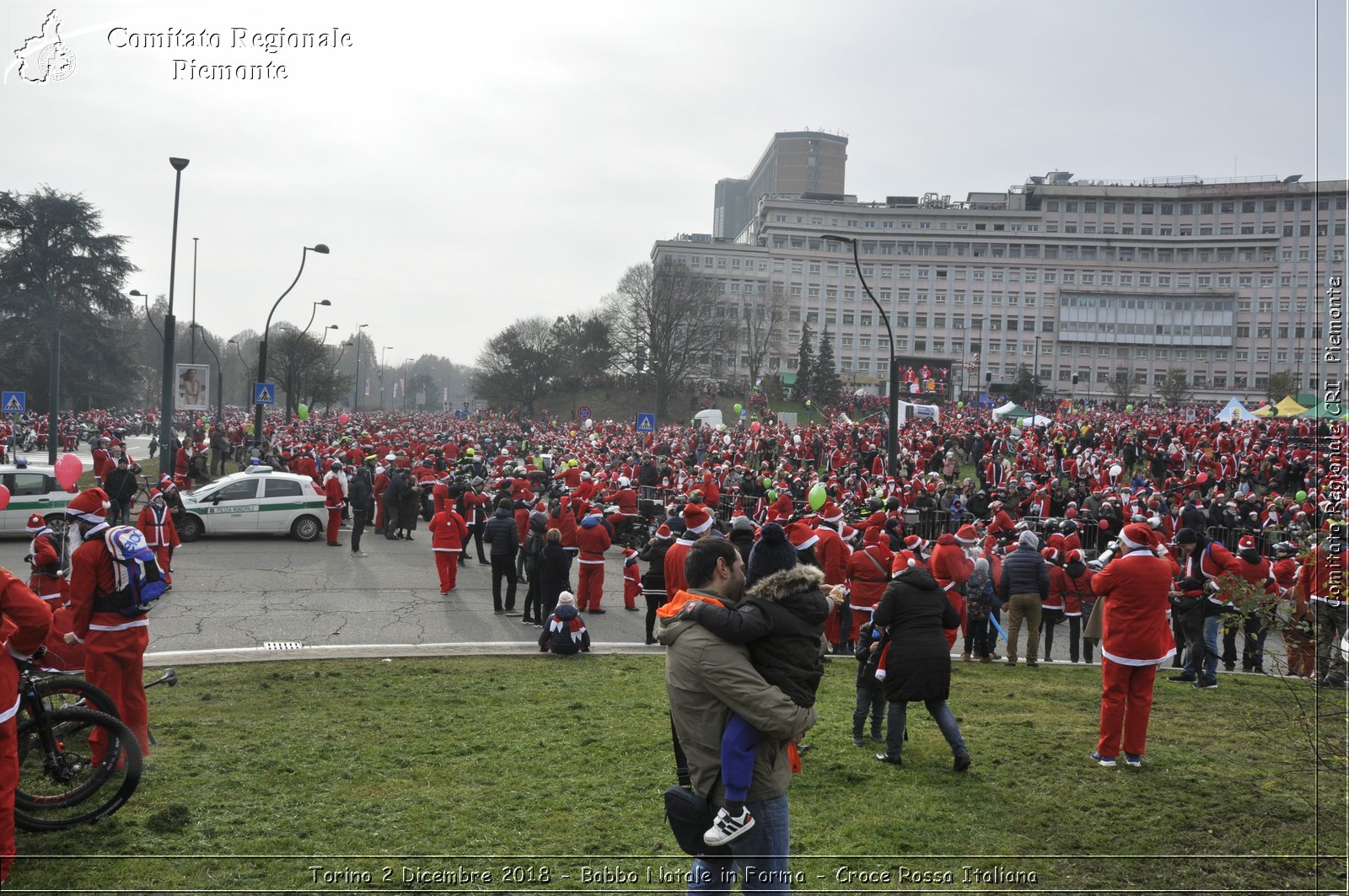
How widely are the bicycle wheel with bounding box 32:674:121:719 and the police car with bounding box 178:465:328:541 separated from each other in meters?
15.1

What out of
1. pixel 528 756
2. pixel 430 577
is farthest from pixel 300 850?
pixel 430 577

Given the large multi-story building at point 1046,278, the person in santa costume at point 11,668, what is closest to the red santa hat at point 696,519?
the person in santa costume at point 11,668

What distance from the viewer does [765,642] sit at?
375cm

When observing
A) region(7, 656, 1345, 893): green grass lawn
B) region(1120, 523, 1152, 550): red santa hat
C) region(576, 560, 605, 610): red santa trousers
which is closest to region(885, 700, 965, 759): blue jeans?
region(7, 656, 1345, 893): green grass lawn

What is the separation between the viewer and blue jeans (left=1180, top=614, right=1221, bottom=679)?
10.0 meters

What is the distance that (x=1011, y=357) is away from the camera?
388ft

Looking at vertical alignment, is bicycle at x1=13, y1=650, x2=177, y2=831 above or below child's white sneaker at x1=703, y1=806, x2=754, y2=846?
below

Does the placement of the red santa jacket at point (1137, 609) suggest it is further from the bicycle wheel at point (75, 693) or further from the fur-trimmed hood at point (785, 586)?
the bicycle wheel at point (75, 693)

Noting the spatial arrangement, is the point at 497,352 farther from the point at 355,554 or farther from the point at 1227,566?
the point at 1227,566

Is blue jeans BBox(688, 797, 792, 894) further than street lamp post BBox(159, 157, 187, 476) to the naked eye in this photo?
No

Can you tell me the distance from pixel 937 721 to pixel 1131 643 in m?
1.59

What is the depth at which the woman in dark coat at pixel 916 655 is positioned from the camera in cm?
666

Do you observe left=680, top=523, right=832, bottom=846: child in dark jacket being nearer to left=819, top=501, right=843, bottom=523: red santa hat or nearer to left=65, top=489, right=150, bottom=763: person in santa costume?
left=65, top=489, right=150, bottom=763: person in santa costume

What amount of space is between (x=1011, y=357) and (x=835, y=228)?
27941 mm
